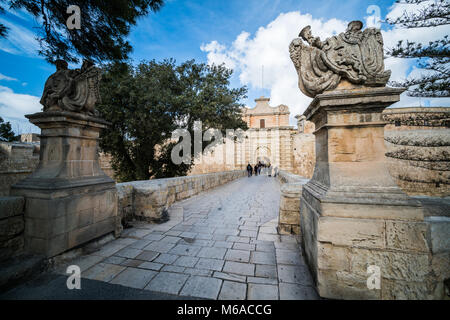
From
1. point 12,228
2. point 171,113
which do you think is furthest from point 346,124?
point 171,113


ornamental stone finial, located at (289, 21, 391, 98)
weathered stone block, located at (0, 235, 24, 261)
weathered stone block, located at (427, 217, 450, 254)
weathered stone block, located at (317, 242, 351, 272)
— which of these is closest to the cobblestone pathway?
weathered stone block, located at (317, 242, 351, 272)

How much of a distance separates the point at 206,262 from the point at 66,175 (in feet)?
6.78

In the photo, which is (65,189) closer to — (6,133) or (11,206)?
(11,206)

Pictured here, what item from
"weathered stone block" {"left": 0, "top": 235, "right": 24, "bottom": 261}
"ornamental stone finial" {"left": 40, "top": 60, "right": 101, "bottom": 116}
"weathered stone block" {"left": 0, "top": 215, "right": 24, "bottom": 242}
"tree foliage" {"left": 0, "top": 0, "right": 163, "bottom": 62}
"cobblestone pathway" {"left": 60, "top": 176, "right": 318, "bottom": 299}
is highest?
"tree foliage" {"left": 0, "top": 0, "right": 163, "bottom": 62}

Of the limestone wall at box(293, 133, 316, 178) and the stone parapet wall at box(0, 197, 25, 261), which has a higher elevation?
the limestone wall at box(293, 133, 316, 178)

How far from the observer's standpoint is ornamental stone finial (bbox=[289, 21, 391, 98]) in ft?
5.49

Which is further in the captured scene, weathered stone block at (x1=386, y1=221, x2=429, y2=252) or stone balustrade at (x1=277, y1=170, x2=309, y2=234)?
stone balustrade at (x1=277, y1=170, x2=309, y2=234)

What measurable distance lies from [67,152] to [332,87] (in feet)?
10.7

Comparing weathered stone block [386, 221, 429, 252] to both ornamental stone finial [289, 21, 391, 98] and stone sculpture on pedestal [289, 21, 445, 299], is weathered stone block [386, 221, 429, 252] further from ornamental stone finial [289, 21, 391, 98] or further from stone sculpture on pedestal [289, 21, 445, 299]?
ornamental stone finial [289, 21, 391, 98]

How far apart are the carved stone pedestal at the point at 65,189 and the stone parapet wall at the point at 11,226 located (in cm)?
5

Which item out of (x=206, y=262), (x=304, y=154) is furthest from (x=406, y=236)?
(x=304, y=154)

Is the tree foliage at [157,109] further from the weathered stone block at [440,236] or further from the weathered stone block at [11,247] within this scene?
the weathered stone block at [440,236]

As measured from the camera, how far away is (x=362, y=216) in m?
1.55
